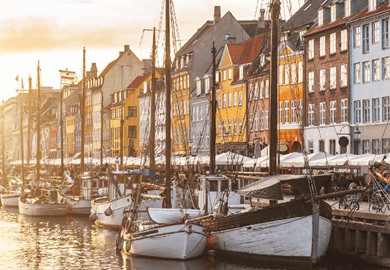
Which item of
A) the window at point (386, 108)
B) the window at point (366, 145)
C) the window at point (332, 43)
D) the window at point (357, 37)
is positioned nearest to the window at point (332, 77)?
the window at point (332, 43)

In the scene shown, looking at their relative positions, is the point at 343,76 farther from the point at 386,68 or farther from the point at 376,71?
the point at 386,68

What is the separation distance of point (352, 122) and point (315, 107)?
6.29 metres

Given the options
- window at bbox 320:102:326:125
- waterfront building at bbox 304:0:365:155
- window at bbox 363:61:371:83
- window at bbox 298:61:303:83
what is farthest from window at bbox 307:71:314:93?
window at bbox 363:61:371:83

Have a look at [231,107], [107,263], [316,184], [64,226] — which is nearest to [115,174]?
[64,226]

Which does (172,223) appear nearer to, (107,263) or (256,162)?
(107,263)

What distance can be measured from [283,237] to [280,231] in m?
0.27

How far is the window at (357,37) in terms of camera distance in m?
72.6

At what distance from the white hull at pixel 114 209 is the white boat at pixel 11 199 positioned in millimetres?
28171

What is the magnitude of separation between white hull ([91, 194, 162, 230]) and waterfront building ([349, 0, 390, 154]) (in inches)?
757

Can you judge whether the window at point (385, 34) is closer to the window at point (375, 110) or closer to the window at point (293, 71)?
the window at point (375, 110)

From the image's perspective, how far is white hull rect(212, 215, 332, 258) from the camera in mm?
38188

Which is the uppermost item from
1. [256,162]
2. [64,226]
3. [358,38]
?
[358,38]

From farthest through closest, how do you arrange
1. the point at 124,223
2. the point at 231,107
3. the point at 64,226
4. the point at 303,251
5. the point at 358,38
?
the point at 231,107 < the point at 358,38 < the point at 64,226 < the point at 124,223 < the point at 303,251

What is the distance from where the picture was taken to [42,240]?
180 feet
